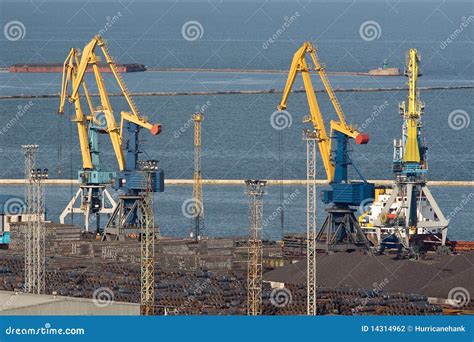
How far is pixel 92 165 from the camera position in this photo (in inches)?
2569

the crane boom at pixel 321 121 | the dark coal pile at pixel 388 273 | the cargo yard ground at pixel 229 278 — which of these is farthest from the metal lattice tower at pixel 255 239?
the crane boom at pixel 321 121

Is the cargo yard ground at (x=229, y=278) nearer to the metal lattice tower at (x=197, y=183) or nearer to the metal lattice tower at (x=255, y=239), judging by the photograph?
the metal lattice tower at (x=255, y=239)

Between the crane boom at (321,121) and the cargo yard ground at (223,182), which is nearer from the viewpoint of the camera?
the crane boom at (321,121)

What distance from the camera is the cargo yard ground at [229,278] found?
133 ft

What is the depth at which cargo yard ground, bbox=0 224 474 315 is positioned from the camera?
133 ft

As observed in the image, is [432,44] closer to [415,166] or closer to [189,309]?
[415,166]

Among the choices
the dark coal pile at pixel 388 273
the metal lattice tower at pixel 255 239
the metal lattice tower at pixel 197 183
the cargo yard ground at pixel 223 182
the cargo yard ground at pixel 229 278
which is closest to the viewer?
the metal lattice tower at pixel 255 239

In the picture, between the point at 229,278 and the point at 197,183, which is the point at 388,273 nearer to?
the point at 229,278

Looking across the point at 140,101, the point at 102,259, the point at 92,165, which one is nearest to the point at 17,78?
the point at 140,101

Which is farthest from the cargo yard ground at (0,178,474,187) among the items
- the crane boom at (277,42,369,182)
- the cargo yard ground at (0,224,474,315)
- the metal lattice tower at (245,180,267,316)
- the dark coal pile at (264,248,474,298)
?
the metal lattice tower at (245,180,267,316)

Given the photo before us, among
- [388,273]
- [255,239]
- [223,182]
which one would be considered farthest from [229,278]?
[223,182]

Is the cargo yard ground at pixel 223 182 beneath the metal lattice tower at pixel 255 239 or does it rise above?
above

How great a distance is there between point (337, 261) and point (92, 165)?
18665mm

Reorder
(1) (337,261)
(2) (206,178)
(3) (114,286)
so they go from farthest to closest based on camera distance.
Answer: (2) (206,178)
(1) (337,261)
(3) (114,286)
